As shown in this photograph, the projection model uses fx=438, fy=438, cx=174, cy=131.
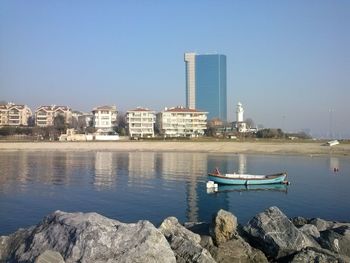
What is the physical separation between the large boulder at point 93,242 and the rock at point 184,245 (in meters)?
1.10

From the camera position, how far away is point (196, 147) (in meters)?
123

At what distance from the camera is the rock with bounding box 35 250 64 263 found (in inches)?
384

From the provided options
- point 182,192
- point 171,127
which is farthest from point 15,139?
point 182,192

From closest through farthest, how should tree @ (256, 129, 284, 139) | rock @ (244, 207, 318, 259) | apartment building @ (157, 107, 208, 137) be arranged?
rock @ (244, 207, 318, 259), tree @ (256, 129, 284, 139), apartment building @ (157, 107, 208, 137)

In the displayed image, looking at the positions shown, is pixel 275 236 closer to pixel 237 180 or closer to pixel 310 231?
pixel 310 231

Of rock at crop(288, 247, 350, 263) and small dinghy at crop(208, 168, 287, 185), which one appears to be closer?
rock at crop(288, 247, 350, 263)

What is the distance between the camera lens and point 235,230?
1473 cm

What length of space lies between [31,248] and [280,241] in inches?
295

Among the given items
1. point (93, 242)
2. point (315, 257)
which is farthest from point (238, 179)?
point (93, 242)

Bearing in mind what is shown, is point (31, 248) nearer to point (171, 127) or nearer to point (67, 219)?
point (67, 219)

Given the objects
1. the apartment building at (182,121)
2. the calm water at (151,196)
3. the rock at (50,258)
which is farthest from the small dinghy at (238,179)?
the apartment building at (182,121)

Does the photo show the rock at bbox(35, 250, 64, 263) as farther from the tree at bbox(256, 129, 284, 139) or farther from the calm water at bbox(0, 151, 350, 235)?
the tree at bbox(256, 129, 284, 139)

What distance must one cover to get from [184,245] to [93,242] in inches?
124

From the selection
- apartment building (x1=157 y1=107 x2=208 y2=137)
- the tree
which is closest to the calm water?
the tree
